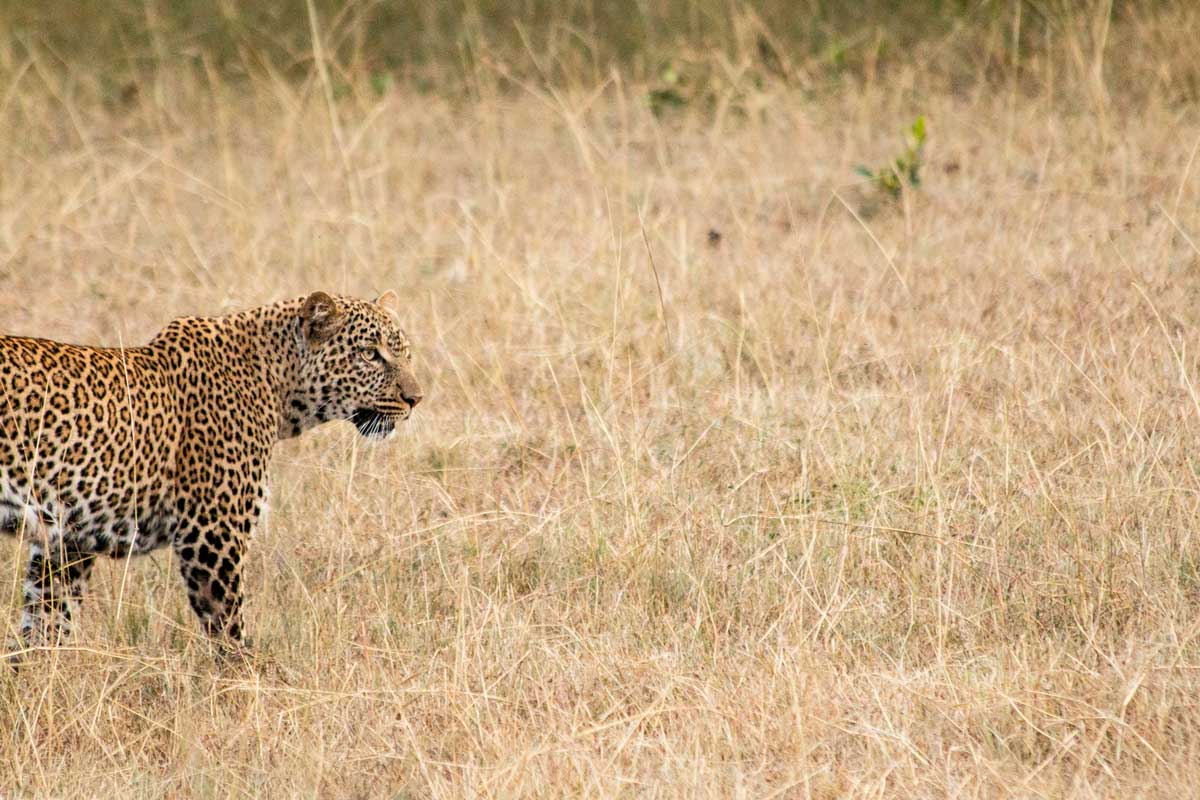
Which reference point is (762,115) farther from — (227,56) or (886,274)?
(227,56)

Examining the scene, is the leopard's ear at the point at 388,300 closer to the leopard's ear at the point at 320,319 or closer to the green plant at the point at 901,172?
the leopard's ear at the point at 320,319

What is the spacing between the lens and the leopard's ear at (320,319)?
6.12 meters

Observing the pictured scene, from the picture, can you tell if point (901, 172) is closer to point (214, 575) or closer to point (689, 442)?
point (689, 442)

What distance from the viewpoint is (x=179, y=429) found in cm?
579

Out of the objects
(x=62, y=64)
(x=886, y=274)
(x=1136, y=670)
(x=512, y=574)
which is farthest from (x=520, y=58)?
(x=1136, y=670)

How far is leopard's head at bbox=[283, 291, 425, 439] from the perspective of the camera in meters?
6.18

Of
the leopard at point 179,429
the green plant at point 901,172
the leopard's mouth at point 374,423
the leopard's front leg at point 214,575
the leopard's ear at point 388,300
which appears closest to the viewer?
the leopard at point 179,429

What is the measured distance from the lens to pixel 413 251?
387 inches

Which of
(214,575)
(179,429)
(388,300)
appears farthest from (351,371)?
(214,575)

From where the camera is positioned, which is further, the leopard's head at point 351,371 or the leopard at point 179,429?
the leopard's head at point 351,371

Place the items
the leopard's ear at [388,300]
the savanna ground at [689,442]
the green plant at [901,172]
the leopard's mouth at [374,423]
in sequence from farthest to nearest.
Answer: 1. the green plant at [901,172]
2. the leopard's ear at [388,300]
3. the leopard's mouth at [374,423]
4. the savanna ground at [689,442]

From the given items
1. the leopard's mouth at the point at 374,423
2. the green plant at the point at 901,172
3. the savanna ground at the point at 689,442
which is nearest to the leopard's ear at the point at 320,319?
the leopard's mouth at the point at 374,423

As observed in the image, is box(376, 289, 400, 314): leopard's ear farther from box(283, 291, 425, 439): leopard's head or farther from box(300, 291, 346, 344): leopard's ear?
box(300, 291, 346, 344): leopard's ear

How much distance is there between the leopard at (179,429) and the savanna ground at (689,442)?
0.24 m
